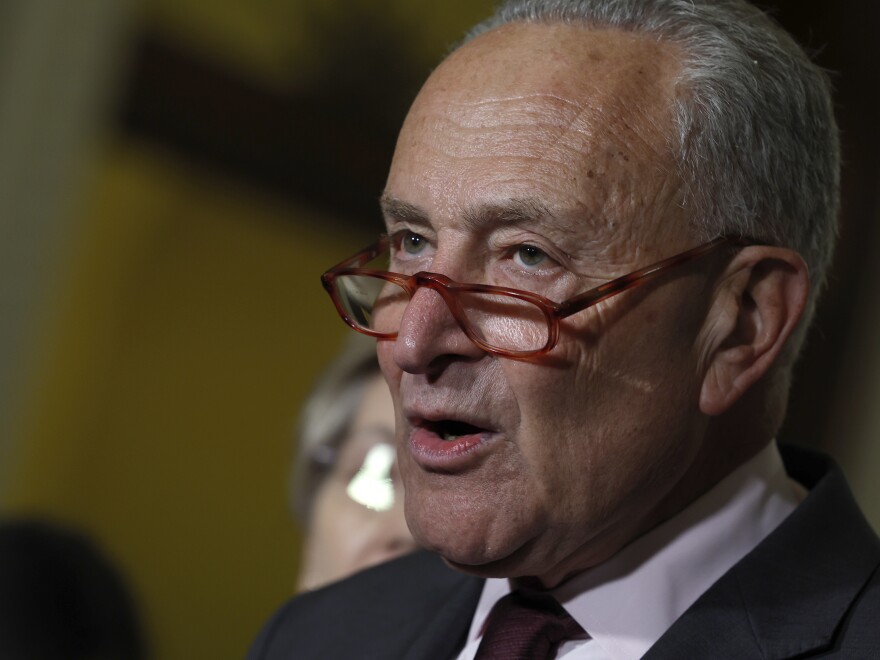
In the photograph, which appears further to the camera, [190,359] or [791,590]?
[190,359]

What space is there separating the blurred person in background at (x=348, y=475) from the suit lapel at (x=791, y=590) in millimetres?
1023

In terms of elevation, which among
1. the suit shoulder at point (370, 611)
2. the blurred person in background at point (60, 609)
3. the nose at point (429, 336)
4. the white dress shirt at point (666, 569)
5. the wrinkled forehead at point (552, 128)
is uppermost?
the wrinkled forehead at point (552, 128)

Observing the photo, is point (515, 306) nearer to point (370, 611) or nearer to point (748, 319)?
point (748, 319)

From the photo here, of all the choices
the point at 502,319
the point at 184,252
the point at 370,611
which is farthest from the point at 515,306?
the point at 184,252

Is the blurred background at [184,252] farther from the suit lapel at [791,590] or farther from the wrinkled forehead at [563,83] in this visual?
the suit lapel at [791,590]

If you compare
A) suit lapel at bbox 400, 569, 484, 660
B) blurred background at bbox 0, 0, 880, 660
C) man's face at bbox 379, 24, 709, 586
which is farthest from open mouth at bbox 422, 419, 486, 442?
blurred background at bbox 0, 0, 880, 660

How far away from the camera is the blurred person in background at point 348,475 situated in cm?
259

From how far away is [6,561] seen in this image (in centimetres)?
295

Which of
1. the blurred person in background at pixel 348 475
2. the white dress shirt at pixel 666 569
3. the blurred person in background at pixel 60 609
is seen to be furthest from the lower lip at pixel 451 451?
the blurred person in background at pixel 60 609

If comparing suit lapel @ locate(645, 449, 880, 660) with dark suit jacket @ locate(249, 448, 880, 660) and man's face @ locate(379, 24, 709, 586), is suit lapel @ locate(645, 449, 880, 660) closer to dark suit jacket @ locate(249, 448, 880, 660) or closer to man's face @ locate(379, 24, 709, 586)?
dark suit jacket @ locate(249, 448, 880, 660)

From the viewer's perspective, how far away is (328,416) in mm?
2791

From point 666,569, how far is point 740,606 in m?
0.11

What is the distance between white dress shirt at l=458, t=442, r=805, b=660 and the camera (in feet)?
5.31

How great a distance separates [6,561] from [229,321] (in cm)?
285
